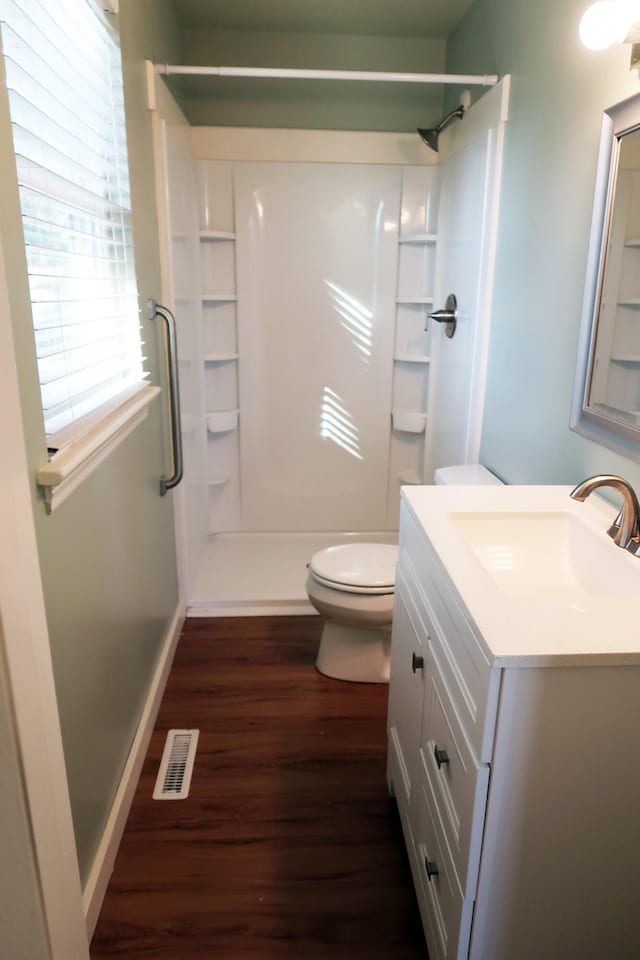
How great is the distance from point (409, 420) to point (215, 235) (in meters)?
1.27

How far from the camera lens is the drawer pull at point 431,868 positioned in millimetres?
1234

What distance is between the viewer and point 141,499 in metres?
2.02

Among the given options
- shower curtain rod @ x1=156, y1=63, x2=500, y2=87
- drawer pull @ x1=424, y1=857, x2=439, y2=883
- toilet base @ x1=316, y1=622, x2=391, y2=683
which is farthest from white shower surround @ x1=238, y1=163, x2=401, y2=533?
drawer pull @ x1=424, y1=857, x2=439, y2=883

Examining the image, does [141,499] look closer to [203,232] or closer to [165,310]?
[165,310]

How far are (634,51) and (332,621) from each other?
1796 millimetres

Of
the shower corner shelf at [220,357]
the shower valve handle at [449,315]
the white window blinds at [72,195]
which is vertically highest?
the white window blinds at [72,195]

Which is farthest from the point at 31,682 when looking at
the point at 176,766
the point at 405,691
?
the point at 176,766

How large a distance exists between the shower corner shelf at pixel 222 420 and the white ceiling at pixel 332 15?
166 centimetres

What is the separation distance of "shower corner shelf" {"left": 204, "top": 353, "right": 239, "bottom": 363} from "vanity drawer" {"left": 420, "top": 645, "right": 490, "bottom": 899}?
2.24 metres

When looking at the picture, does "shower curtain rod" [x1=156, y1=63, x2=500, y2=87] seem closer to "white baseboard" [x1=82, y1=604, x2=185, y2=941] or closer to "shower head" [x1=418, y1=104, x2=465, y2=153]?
"shower head" [x1=418, y1=104, x2=465, y2=153]

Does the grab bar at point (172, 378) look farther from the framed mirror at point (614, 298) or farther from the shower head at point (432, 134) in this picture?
the shower head at point (432, 134)

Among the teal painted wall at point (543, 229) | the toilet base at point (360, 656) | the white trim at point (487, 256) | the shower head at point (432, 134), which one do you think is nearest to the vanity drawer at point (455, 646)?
the teal painted wall at point (543, 229)

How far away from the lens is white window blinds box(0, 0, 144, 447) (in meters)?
1.20

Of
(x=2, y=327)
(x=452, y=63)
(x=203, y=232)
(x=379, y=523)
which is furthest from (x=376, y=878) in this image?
(x=452, y=63)
